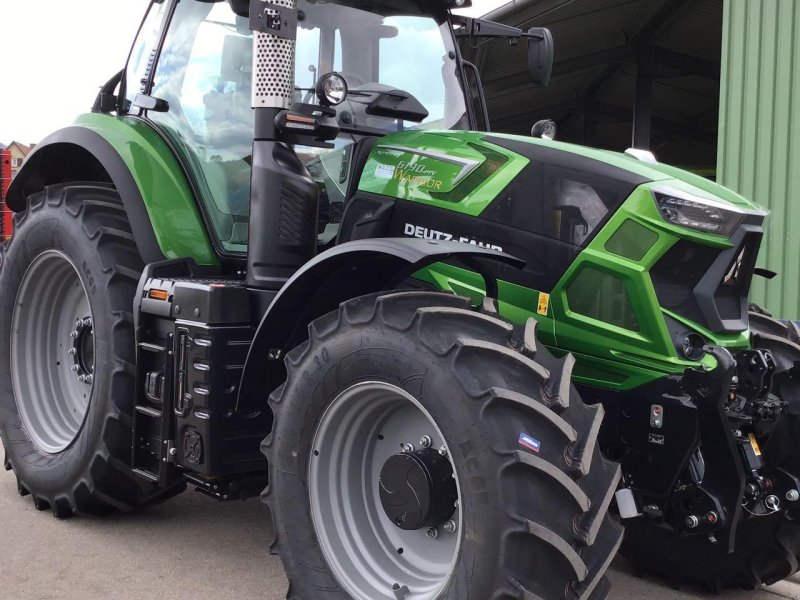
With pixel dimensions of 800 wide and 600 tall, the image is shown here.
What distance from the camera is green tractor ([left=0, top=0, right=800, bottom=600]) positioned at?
8.48ft

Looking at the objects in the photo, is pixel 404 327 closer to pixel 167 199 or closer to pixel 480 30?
pixel 167 199

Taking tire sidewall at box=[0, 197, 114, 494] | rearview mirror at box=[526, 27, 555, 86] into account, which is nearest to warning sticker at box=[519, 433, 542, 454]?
tire sidewall at box=[0, 197, 114, 494]

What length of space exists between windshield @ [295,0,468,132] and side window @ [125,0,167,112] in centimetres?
90

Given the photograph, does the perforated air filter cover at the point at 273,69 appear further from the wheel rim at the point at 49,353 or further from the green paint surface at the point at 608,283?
the wheel rim at the point at 49,353

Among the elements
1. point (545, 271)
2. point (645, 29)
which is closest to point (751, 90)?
point (545, 271)

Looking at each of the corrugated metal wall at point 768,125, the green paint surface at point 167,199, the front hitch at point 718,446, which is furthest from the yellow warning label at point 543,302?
the corrugated metal wall at point 768,125

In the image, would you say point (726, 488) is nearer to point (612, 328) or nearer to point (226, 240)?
point (612, 328)

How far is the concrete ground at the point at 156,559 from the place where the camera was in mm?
3469

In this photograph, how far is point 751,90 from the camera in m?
7.14

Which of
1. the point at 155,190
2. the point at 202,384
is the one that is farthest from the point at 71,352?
the point at 202,384

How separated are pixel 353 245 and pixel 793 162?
5131 millimetres

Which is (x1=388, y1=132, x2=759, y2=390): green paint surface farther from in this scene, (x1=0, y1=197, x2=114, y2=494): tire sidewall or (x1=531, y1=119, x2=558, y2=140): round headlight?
(x1=0, y1=197, x2=114, y2=494): tire sidewall

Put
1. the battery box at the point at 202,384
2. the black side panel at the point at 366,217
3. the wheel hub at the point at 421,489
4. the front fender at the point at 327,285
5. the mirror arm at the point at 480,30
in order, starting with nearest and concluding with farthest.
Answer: the wheel hub at the point at 421,489
the front fender at the point at 327,285
the battery box at the point at 202,384
the black side panel at the point at 366,217
the mirror arm at the point at 480,30

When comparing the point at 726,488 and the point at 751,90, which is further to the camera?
the point at 751,90
